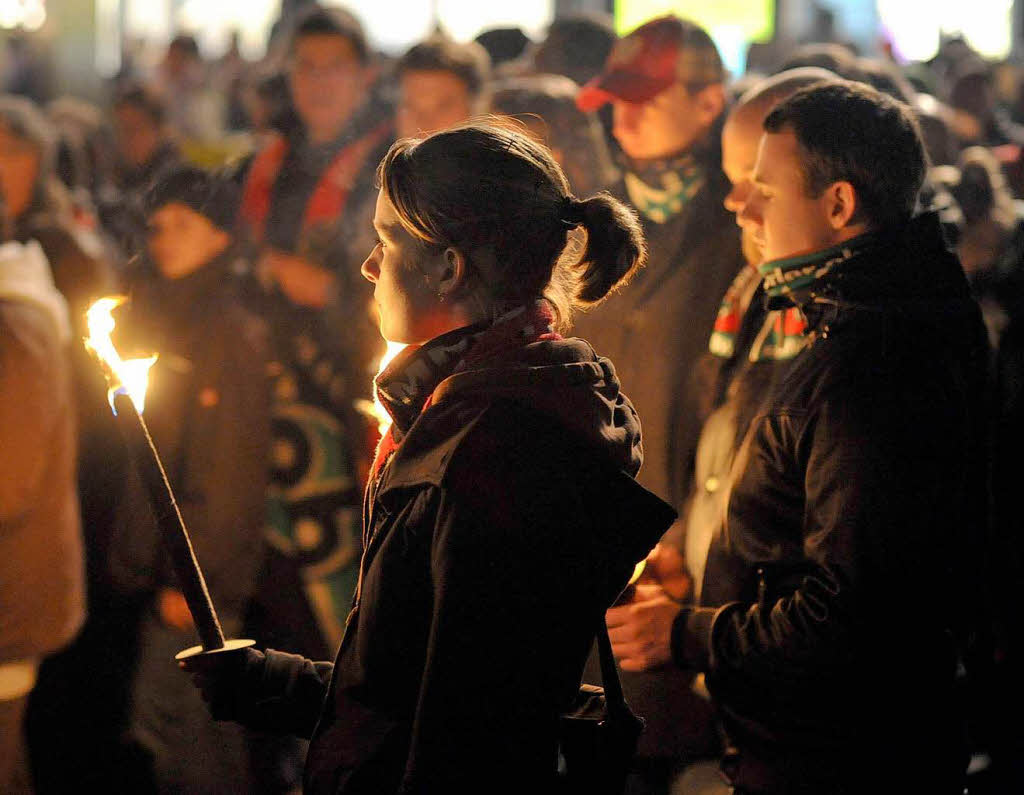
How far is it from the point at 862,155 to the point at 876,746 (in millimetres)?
1118

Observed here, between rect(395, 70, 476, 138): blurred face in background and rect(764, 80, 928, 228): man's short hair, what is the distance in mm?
2811

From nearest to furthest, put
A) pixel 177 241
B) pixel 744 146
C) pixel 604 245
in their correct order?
pixel 604 245 < pixel 744 146 < pixel 177 241

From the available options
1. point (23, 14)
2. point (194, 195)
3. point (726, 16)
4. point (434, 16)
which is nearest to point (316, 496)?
point (194, 195)

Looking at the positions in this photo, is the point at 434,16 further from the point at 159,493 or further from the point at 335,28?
the point at 159,493

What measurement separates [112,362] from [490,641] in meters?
0.71

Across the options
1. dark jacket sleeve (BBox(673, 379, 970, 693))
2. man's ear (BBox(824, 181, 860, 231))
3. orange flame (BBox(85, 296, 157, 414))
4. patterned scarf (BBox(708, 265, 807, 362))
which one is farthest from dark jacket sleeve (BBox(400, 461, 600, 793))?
patterned scarf (BBox(708, 265, 807, 362))

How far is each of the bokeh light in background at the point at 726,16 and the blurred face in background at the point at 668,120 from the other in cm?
546

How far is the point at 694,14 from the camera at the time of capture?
30.8ft

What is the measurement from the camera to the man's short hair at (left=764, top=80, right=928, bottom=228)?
8.70ft

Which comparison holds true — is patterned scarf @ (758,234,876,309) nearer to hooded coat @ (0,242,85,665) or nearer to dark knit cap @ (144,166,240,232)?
hooded coat @ (0,242,85,665)

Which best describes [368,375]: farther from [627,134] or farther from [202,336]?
[627,134]

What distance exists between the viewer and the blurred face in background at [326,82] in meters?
6.01

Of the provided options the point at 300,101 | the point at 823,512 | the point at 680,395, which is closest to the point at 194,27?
the point at 300,101

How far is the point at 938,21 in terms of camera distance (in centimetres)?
1759
